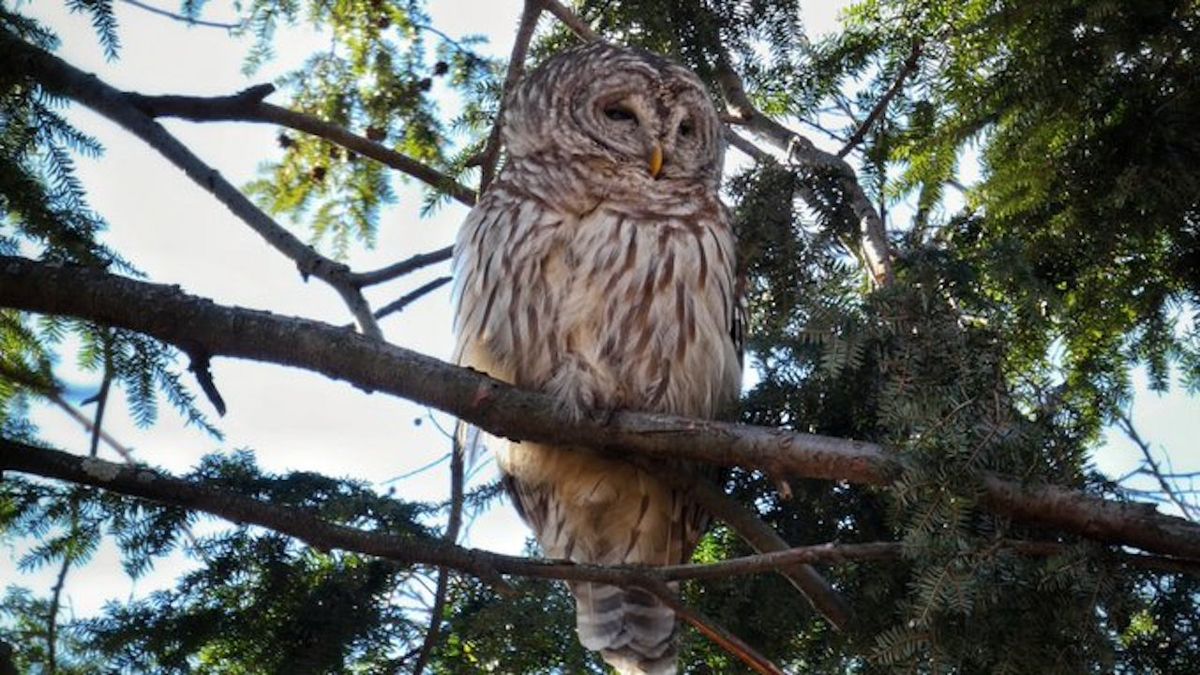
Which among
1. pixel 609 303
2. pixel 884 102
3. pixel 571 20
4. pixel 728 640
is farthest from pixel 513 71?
pixel 728 640

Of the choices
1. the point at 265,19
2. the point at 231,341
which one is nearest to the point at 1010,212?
the point at 231,341

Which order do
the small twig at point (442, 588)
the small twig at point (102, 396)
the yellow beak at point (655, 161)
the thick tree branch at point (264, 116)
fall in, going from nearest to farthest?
the small twig at point (442, 588) → the small twig at point (102, 396) → the thick tree branch at point (264, 116) → the yellow beak at point (655, 161)

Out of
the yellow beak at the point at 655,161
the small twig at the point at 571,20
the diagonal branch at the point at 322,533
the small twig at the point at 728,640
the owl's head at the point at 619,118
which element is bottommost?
the small twig at the point at 728,640

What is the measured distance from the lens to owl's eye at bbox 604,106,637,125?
4.49 metres

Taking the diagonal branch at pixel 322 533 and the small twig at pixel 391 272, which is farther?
the small twig at pixel 391 272

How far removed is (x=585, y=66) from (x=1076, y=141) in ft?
4.71

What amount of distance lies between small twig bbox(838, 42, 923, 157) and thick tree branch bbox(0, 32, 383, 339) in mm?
1371

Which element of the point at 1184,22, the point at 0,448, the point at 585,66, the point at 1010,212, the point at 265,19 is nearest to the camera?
the point at 0,448

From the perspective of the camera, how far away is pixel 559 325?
3881 millimetres

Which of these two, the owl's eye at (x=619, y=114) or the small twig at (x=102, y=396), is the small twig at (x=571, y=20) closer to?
the owl's eye at (x=619, y=114)

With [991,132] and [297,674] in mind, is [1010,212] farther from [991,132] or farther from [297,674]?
[297,674]

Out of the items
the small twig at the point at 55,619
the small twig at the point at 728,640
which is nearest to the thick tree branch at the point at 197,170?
the small twig at the point at 55,619

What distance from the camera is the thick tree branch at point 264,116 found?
402 centimetres

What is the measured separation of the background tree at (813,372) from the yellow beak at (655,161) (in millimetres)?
329
